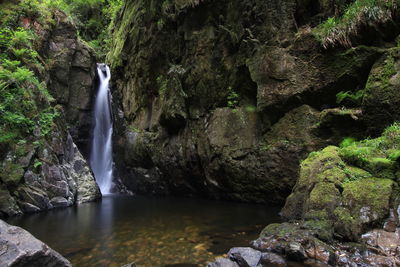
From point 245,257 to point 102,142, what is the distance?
14917 mm

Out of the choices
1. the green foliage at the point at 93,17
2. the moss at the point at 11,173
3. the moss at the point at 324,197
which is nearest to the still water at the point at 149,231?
the moss at the point at 11,173

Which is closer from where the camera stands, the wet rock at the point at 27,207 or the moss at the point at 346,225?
the moss at the point at 346,225

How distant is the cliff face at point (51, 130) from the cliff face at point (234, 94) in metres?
3.03

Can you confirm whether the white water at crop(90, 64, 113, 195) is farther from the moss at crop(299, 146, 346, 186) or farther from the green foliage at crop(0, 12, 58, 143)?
the moss at crop(299, 146, 346, 186)

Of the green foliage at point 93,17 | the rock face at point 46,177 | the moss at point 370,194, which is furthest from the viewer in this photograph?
the green foliage at point 93,17

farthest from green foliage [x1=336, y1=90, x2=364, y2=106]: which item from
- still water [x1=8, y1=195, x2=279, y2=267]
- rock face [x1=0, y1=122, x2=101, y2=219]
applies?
rock face [x1=0, y1=122, x2=101, y2=219]

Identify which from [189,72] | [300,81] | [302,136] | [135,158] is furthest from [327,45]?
[135,158]

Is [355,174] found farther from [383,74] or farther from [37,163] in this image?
[37,163]

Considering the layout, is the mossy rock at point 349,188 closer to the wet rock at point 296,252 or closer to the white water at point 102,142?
the wet rock at point 296,252

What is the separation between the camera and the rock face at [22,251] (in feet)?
12.1

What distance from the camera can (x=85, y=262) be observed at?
5.33 metres

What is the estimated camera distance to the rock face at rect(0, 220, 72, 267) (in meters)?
3.69

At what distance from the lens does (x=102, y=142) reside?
17656 millimetres

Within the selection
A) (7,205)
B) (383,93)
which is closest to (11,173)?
(7,205)
